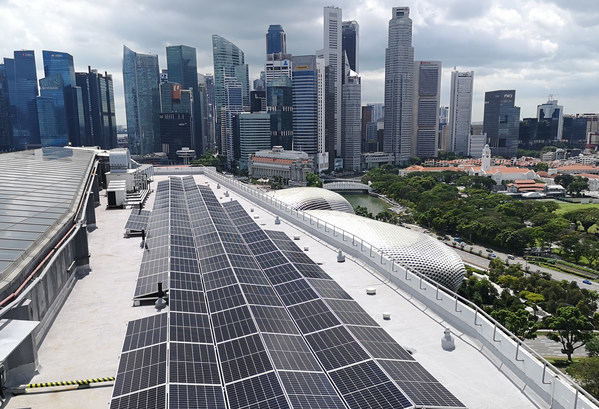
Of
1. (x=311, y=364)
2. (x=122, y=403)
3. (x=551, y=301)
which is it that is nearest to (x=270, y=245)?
(x=311, y=364)

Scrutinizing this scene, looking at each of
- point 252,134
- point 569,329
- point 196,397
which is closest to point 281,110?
point 252,134

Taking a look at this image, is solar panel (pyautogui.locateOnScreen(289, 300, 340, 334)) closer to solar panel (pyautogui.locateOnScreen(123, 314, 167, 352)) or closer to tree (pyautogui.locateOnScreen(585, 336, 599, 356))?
solar panel (pyautogui.locateOnScreen(123, 314, 167, 352))

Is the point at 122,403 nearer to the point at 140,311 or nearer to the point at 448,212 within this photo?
the point at 140,311

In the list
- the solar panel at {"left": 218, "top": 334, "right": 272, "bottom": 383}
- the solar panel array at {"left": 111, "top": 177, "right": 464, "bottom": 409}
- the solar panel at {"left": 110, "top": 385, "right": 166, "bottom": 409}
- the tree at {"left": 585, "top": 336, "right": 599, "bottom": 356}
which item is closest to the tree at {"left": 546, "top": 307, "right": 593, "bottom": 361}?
the tree at {"left": 585, "top": 336, "right": 599, "bottom": 356}

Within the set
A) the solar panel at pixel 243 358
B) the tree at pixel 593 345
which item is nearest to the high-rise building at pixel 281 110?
the tree at pixel 593 345

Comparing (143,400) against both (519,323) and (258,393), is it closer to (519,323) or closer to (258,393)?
(258,393)

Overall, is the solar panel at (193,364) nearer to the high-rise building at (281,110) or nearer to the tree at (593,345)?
the tree at (593,345)
